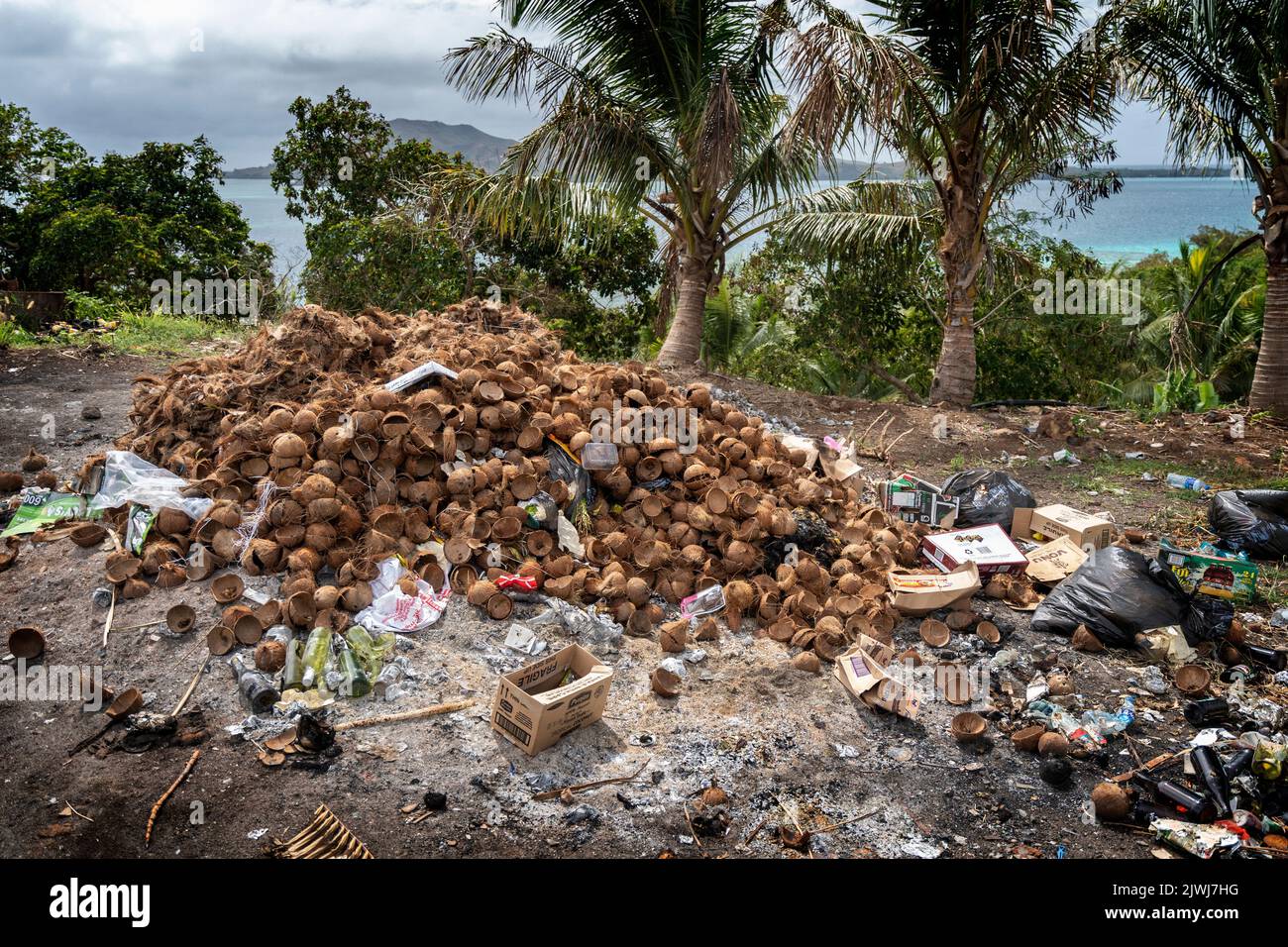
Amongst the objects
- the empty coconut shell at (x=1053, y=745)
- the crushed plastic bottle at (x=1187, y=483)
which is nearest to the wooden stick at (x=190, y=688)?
the empty coconut shell at (x=1053, y=745)

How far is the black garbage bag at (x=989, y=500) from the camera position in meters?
6.56

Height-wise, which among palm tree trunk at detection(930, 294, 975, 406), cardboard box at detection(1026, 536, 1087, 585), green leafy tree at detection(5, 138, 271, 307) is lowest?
cardboard box at detection(1026, 536, 1087, 585)

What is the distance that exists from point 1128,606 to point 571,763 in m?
3.35

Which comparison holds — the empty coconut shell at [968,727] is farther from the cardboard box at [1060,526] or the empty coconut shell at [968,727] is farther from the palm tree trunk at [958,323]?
the palm tree trunk at [958,323]

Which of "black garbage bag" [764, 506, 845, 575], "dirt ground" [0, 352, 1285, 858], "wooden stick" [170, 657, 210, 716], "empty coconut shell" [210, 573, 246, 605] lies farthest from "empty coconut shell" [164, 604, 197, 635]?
"black garbage bag" [764, 506, 845, 575]

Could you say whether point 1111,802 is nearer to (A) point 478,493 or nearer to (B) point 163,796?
(A) point 478,493

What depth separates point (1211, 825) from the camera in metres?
3.65

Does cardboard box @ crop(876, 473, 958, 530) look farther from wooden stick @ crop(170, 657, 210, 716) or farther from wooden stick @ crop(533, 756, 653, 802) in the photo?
wooden stick @ crop(170, 657, 210, 716)

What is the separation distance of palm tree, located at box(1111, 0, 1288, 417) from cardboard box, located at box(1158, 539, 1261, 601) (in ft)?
19.6

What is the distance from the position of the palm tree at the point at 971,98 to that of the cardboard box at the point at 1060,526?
3957mm

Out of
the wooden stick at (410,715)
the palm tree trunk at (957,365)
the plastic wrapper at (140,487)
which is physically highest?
the palm tree trunk at (957,365)

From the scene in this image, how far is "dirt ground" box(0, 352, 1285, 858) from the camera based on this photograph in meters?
3.47

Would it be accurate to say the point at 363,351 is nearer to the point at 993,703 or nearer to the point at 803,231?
the point at 993,703

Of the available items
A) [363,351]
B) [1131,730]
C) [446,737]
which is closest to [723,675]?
→ [446,737]
